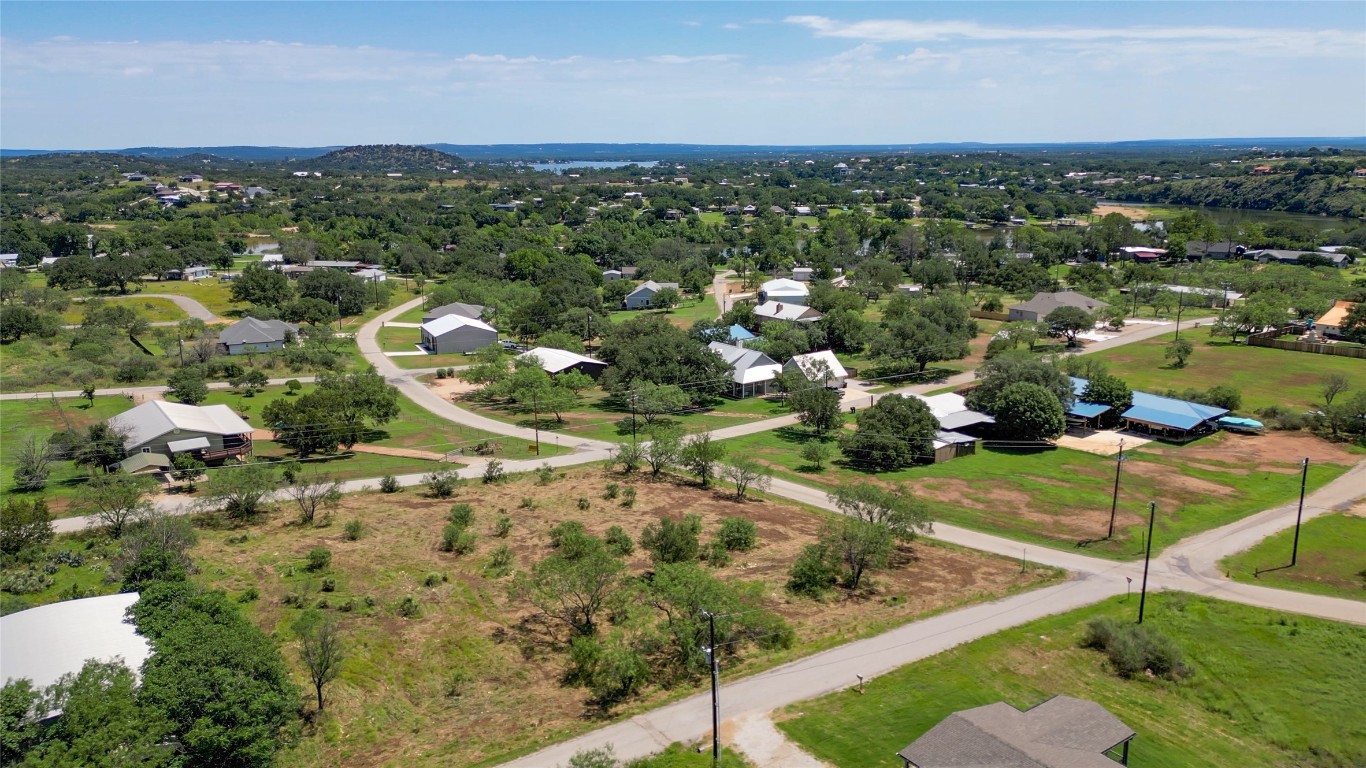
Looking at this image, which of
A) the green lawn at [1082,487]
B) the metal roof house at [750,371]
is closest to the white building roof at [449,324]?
the metal roof house at [750,371]

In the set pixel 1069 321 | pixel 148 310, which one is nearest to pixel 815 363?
pixel 1069 321

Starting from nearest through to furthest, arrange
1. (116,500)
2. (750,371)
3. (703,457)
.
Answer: (116,500) < (703,457) < (750,371)

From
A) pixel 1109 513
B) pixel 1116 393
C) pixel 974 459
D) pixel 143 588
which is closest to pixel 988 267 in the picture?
pixel 1116 393

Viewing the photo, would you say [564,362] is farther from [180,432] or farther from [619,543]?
[619,543]

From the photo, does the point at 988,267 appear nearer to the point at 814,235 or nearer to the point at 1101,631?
the point at 814,235

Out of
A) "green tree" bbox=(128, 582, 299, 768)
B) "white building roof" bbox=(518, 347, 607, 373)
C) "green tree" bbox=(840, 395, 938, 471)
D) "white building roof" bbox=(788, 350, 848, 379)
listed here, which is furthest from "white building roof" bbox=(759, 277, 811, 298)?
"green tree" bbox=(128, 582, 299, 768)

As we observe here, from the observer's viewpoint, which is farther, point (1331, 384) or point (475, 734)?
point (1331, 384)

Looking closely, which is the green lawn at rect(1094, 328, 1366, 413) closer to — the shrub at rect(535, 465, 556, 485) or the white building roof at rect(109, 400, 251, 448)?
the shrub at rect(535, 465, 556, 485)
